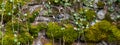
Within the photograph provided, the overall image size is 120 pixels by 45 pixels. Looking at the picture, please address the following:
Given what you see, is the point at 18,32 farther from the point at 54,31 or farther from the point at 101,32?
the point at 101,32

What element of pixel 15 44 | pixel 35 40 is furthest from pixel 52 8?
pixel 15 44

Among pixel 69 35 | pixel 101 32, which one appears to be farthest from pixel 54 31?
pixel 101 32

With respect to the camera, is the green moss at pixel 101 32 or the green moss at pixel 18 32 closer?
the green moss at pixel 18 32

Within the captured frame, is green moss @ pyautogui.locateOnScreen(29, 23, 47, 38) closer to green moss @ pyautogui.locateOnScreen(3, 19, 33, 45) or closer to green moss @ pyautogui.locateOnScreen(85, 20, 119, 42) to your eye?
green moss @ pyautogui.locateOnScreen(3, 19, 33, 45)

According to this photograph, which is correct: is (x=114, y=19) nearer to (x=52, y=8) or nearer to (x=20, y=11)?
(x=52, y=8)

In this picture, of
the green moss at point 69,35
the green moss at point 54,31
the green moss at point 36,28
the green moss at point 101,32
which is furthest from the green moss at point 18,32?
the green moss at point 101,32

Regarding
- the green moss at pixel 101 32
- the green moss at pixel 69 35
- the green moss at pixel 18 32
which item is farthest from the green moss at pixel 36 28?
the green moss at pixel 101 32

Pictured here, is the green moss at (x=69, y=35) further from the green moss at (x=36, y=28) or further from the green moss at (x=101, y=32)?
the green moss at (x=36, y=28)

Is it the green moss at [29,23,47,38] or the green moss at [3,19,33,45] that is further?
the green moss at [29,23,47,38]

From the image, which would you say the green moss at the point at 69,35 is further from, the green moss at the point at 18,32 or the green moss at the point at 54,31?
the green moss at the point at 18,32

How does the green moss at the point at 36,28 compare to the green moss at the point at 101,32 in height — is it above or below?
above

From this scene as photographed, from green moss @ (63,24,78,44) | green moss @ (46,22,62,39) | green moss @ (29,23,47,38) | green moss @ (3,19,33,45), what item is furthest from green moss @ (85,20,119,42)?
green moss @ (3,19,33,45)
